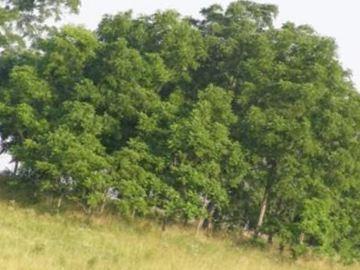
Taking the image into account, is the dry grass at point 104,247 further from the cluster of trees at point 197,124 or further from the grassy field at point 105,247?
the cluster of trees at point 197,124

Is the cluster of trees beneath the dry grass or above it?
above

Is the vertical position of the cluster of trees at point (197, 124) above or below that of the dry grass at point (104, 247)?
above

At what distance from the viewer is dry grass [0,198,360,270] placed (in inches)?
566

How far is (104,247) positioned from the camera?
1845cm

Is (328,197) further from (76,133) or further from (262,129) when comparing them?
(76,133)

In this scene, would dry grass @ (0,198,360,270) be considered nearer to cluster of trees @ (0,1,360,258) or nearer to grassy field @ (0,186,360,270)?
grassy field @ (0,186,360,270)

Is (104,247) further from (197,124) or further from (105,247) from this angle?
(197,124)

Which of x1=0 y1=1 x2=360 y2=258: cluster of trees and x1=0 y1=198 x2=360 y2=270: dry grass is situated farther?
x1=0 y1=1 x2=360 y2=258: cluster of trees

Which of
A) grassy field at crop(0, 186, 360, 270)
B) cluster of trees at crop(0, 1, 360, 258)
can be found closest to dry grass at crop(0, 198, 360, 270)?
grassy field at crop(0, 186, 360, 270)

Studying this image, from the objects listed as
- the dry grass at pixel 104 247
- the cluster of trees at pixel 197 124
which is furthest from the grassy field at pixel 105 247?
the cluster of trees at pixel 197 124

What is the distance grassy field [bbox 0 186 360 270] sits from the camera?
1443cm

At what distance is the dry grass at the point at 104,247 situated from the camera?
47.1 feet

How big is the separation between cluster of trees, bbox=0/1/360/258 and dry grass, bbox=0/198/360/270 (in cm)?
110

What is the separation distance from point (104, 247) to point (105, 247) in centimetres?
13
